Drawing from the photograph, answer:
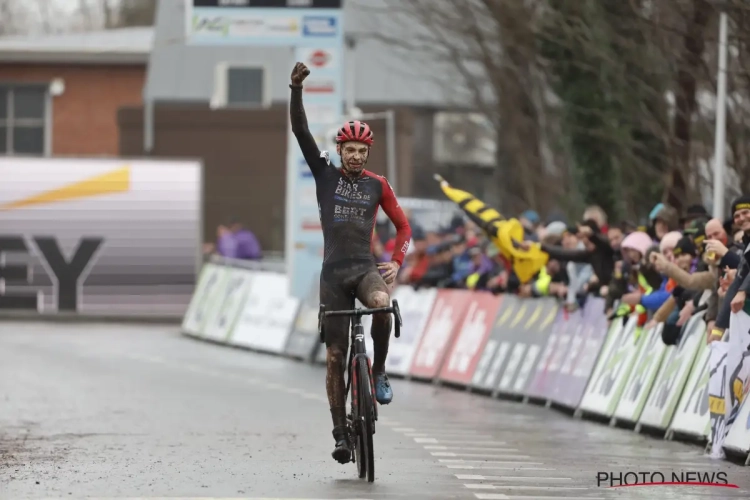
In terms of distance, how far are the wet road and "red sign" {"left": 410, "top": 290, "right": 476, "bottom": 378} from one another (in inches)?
27.2

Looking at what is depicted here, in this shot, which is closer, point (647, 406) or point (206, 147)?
point (647, 406)

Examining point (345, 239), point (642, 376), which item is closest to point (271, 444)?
point (345, 239)

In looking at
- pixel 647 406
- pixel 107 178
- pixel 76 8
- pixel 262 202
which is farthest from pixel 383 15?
pixel 76 8

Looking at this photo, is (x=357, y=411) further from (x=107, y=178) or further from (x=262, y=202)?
(x=262, y=202)

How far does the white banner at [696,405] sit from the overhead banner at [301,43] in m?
14.5

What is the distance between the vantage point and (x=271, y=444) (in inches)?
565

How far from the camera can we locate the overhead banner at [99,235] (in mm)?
39688

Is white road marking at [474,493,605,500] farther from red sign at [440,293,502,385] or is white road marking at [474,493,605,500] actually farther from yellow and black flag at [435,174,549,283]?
red sign at [440,293,502,385]

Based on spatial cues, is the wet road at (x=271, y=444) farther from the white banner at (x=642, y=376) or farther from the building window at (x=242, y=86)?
the building window at (x=242, y=86)

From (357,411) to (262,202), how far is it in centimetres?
4185

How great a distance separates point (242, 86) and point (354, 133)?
45232 mm

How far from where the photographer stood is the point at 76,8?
234 ft

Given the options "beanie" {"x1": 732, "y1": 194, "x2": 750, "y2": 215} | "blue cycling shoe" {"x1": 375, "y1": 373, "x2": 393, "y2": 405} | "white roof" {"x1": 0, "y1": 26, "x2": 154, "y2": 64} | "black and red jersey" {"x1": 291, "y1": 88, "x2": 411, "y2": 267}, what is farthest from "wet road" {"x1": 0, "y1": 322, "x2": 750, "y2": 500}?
"white roof" {"x1": 0, "y1": 26, "x2": 154, "y2": 64}

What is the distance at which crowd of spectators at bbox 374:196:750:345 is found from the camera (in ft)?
48.8
